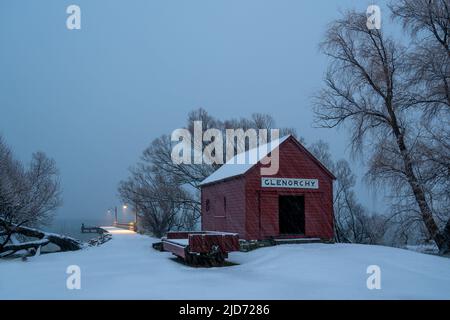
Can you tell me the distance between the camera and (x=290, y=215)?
2431cm

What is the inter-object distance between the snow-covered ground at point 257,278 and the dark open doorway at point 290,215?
4999 millimetres

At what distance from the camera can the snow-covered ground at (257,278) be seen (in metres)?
10.5

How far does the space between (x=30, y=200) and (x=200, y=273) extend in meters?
12.4

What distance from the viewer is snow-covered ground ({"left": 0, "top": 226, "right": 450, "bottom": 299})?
1048 cm

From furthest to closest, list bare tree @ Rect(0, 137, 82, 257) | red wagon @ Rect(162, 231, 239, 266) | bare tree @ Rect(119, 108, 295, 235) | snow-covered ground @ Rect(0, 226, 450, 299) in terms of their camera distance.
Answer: bare tree @ Rect(119, 108, 295, 235) → bare tree @ Rect(0, 137, 82, 257) → red wagon @ Rect(162, 231, 239, 266) → snow-covered ground @ Rect(0, 226, 450, 299)

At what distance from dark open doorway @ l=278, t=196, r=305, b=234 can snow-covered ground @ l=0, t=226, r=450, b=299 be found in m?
5.00

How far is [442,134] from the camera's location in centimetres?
1620

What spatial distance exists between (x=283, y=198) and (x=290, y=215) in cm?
104
